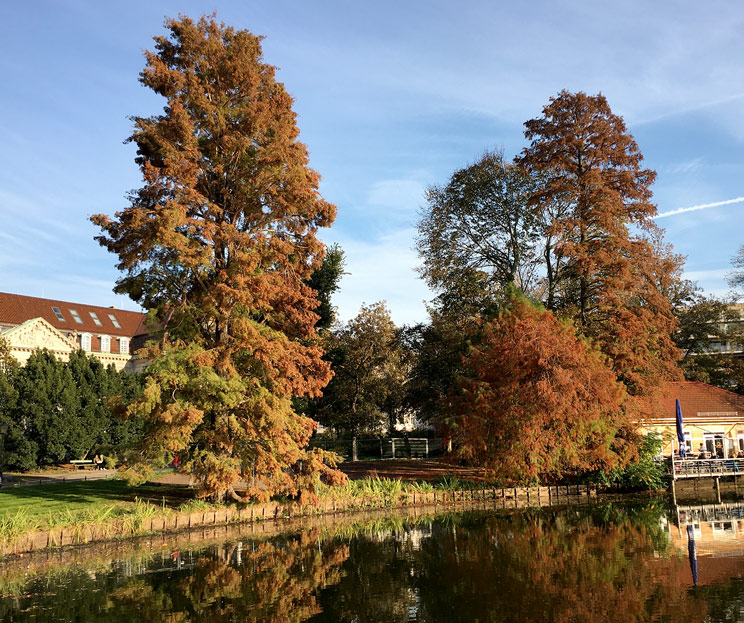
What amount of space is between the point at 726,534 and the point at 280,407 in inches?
588

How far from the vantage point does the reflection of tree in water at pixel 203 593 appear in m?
12.9

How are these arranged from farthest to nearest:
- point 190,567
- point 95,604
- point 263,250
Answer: point 263,250 → point 190,567 → point 95,604

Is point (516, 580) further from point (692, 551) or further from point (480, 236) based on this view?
point (480, 236)

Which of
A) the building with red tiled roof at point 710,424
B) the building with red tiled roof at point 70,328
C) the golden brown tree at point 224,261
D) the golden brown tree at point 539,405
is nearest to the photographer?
the golden brown tree at point 224,261

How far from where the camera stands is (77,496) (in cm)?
2509

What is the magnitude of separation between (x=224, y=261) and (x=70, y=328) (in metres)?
46.6

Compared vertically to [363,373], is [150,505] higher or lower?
lower

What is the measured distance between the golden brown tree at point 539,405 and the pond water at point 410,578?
5.57 metres

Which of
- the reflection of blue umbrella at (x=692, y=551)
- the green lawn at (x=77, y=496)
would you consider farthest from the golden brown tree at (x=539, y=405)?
the green lawn at (x=77, y=496)

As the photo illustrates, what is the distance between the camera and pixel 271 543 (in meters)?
20.5

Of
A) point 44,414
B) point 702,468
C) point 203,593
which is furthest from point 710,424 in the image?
point 44,414

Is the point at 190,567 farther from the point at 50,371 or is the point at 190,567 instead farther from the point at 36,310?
the point at 36,310

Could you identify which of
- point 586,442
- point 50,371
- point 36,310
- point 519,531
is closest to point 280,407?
point 519,531

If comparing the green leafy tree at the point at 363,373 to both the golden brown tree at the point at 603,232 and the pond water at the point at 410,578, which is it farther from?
the pond water at the point at 410,578
